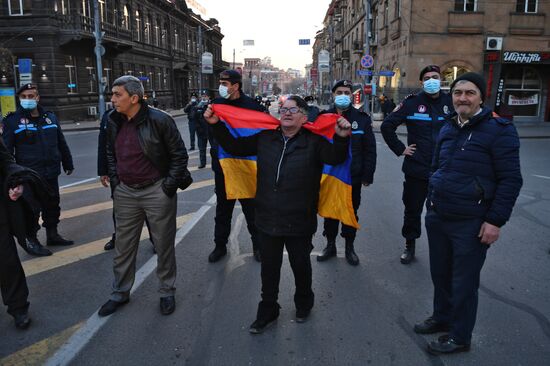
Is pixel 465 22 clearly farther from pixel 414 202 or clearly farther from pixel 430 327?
pixel 430 327

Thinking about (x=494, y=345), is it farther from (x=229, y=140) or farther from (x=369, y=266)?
(x=229, y=140)

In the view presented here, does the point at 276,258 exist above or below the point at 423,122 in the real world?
below

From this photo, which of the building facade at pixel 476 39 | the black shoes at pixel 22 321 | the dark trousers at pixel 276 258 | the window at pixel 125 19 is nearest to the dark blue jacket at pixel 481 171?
the dark trousers at pixel 276 258

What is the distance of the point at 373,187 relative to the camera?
993 cm

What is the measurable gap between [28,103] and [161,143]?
8.73ft

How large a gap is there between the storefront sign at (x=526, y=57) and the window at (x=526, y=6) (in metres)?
2.70

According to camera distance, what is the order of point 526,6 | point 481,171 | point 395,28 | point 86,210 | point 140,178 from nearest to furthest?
point 481,171
point 140,178
point 86,210
point 526,6
point 395,28

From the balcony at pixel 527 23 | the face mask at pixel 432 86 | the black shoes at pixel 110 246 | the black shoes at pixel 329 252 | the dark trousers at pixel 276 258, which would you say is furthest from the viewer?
the balcony at pixel 527 23

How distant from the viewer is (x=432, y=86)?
16.6 ft

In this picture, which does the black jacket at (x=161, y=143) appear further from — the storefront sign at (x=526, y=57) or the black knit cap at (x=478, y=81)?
the storefront sign at (x=526, y=57)

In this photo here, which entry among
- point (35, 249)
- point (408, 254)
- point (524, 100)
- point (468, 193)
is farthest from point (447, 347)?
point (524, 100)

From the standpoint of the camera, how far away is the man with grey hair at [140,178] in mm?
4039

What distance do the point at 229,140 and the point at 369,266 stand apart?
243 centimetres

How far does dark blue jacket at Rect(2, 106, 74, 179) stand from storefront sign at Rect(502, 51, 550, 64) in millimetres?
28023
